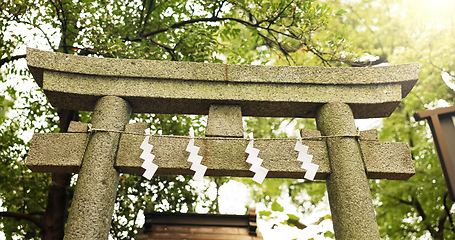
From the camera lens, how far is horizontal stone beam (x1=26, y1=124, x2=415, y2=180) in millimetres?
2949

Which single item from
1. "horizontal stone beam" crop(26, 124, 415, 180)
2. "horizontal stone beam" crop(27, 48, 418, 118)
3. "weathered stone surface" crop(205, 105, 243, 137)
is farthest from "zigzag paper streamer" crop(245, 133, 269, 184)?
"horizontal stone beam" crop(27, 48, 418, 118)

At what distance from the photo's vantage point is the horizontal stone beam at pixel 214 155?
9.68ft

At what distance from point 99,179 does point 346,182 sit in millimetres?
2372

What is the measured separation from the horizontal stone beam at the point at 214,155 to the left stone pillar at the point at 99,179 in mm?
109

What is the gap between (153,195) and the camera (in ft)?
22.9

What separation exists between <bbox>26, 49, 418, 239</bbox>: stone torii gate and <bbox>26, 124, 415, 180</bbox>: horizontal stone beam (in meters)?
0.01

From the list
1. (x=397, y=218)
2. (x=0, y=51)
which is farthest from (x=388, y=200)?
(x=0, y=51)

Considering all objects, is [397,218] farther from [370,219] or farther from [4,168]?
[4,168]

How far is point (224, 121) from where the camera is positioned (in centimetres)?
322

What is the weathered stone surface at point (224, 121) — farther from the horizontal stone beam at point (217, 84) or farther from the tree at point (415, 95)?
the tree at point (415, 95)

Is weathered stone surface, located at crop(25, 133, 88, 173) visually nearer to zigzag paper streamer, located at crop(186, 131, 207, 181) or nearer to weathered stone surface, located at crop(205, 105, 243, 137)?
zigzag paper streamer, located at crop(186, 131, 207, 181)

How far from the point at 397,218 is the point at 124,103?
9638 millimetres

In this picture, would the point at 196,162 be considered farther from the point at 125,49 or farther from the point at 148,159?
the point at 125,49

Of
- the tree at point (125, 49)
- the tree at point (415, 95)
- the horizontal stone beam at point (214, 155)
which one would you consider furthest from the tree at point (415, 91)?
the horizontal stone beam at point (214, 155)
